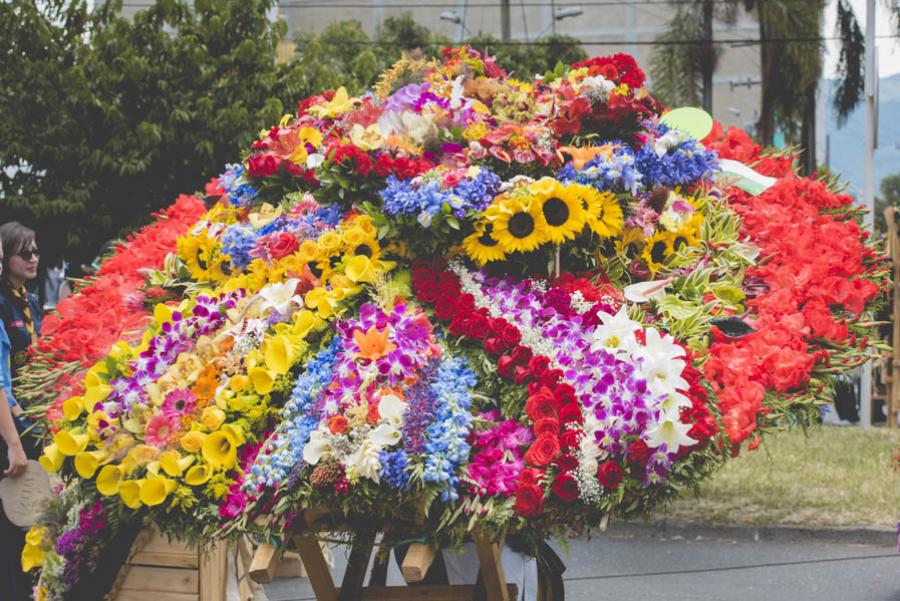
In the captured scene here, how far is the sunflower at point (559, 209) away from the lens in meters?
3.81

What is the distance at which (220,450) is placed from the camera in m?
3.51

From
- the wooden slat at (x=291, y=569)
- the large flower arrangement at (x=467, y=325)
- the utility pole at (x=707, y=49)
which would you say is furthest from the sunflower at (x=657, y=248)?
the utility pole at (x=707, y=49)

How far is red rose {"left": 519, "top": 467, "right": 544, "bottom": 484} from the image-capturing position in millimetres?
3221

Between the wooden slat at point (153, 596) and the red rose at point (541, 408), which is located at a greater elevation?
the red rose at point (541, 408)

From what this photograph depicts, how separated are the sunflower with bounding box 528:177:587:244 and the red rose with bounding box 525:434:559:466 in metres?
0.75

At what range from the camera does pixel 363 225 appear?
13.2 feet

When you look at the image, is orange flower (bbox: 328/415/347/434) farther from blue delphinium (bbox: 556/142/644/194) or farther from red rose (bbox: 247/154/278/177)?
red rose (bbox: 247/154/278/177)

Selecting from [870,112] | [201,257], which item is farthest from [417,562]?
[870,112]

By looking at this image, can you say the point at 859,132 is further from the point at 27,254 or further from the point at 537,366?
the point at 537,366

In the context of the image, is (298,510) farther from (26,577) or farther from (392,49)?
(392,49)

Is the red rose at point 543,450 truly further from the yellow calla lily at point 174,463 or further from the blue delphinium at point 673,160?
the blue delphinium at point 673,160

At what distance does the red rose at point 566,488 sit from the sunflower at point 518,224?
2.83 feet

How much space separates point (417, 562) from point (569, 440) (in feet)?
1.69

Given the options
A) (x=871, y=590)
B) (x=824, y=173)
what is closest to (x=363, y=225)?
(x=824, y=173)
